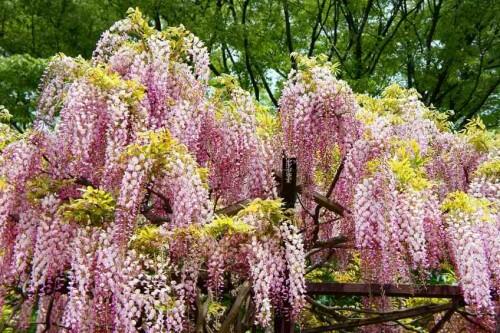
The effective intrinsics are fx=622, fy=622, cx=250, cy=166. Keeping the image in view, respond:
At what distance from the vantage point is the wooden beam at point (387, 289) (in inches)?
192

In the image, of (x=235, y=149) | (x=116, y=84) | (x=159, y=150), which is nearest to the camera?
(x=159, y=150)

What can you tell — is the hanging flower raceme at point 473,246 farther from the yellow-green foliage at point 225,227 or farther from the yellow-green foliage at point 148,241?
the yellow-green foliage at point 148,241

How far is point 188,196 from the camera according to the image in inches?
155

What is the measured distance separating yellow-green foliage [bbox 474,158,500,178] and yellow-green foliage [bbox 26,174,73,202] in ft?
10.7

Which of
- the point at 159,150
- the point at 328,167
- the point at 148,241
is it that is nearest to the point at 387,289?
the point at 328,167

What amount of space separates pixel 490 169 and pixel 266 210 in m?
2.15

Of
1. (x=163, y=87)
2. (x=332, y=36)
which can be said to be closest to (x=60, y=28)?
(x=332, y=36)

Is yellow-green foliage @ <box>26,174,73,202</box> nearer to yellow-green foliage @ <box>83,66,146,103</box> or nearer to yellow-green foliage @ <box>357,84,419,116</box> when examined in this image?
yellow-green foliage @ <box>83,66,146,103</box>

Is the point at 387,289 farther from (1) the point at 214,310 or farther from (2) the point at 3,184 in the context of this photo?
(2) the point at 3,184

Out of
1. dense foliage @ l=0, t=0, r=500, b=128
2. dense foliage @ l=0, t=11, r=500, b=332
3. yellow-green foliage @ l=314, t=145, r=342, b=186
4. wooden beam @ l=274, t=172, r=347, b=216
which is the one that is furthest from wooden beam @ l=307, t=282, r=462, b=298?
dense foliage @ l=0, t=0, r=500, b=128

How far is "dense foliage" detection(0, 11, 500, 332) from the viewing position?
383 centimetres

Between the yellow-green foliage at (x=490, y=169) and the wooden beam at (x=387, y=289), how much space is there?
973 millimetres

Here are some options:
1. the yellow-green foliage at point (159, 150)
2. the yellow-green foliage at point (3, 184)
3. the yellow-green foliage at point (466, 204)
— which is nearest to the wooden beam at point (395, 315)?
the yellow-green foliage at point (466, 204)

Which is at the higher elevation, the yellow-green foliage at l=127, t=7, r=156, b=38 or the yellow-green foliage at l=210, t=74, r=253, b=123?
the yellow-green foliage at l=127, t=7, r=156, b=38
